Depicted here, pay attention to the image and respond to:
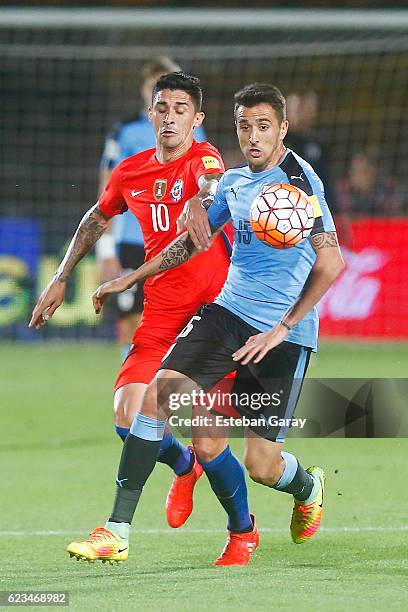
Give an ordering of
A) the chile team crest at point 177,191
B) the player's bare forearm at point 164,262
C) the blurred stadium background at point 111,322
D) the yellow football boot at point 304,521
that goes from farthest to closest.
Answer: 1. the chile team crest at point 177,191
2. the yellow football boot at point 304,521
3. the player's bare forearm at point 164,262
4. the blurred stadium background at point 111,322

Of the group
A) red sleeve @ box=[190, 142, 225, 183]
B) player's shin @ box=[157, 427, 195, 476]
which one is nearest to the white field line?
player's shin @ box=[157, 427, 195, 476]

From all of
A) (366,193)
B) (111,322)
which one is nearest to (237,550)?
(111,322)

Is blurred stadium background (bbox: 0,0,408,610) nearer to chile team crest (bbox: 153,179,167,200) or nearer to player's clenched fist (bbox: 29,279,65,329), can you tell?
player's clenched fist (bbox: 29,279,65,329)

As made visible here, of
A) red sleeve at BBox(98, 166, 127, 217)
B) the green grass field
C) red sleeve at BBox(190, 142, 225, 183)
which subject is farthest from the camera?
red sleeve at BBox(98, 166, 127, 217)

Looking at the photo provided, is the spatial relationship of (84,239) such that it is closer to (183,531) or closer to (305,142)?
(183,531)

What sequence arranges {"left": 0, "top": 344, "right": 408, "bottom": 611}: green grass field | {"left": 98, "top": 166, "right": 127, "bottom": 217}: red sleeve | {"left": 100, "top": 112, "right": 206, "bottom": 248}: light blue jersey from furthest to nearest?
{"left": 100, "top": 112, "right": 206, "bottom": 248}: light blue jersey → {"left": 98, "top": 166, "right": 127, "bottom": 217}: red sleeve → {"left": 0, "top": 344, "right": 408, "bottom": 611}: green grass field

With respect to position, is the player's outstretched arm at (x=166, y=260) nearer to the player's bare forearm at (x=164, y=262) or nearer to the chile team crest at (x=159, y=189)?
the player's bare forearm at (x=164, y=262)

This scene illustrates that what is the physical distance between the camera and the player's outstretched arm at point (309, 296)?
518cm

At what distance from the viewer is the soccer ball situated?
5.23 m

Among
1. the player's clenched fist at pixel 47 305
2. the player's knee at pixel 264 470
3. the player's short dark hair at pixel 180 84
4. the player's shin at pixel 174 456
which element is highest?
the player's short dark hair at pixel 180 84

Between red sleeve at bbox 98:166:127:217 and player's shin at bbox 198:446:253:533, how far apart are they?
1.38 m

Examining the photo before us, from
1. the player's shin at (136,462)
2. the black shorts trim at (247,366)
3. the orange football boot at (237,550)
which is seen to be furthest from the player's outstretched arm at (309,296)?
the orange football boot at (237,550)

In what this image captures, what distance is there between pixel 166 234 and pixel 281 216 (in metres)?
1.03

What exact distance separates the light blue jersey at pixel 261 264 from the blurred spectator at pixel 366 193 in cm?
940
